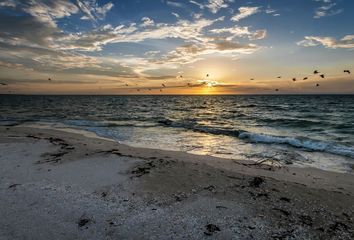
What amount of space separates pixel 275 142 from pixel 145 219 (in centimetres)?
1284

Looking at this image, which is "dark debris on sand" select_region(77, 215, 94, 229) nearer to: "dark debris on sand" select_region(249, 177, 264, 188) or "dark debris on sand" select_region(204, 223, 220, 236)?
"dark debris on sand" select_region(204, 223, 220, 236)

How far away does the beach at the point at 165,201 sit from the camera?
5.06m

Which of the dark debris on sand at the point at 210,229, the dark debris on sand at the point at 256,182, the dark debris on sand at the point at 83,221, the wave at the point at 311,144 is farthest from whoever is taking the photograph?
the wave at the point at 311,144

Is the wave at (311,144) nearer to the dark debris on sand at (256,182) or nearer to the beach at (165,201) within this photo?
the beach at (165,201)

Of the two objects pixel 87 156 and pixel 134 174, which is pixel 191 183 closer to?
pixel 134 174

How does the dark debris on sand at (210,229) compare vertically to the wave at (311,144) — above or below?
above

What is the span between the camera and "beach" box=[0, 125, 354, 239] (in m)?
5.06

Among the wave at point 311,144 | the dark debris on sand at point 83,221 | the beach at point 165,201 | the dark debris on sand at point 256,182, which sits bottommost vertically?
the wave at point 311,144

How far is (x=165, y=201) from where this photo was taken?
629 centimetres

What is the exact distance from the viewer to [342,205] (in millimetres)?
6344

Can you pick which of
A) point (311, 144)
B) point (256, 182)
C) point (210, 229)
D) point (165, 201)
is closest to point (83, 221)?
point (165, 201)

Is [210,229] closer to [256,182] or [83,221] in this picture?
[83,221]

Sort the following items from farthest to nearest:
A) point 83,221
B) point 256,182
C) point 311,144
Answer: point 311,144 < point 256,182 < point 83,221

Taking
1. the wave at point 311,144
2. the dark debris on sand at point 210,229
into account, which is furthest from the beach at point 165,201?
the wave at point 311,144
